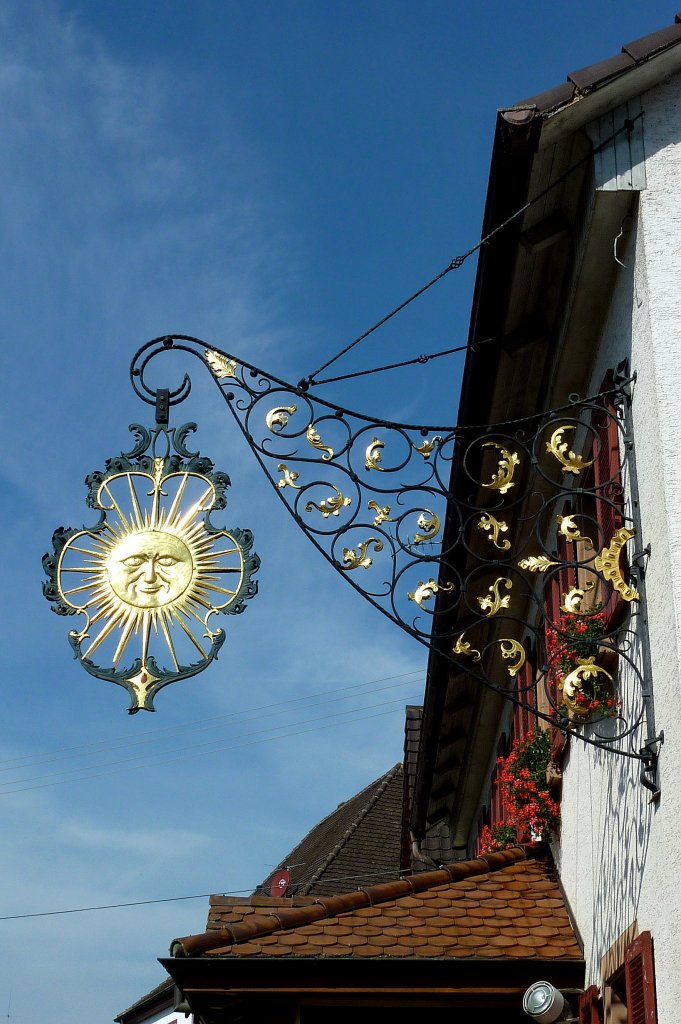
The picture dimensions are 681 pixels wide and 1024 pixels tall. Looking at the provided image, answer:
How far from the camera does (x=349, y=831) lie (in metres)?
24.4

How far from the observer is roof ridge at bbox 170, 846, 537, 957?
7820 millimetres

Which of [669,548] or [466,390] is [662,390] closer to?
[669,548]

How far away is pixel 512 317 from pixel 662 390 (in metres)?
2.10

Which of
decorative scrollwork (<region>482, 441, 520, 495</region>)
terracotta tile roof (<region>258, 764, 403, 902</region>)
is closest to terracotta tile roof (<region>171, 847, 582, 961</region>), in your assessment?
decorative scrollwork (<region>482, 441, 520, 495</region>)

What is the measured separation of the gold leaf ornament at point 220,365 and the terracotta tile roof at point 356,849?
15.1m

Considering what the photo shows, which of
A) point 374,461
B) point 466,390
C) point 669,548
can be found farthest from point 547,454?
point 669,548

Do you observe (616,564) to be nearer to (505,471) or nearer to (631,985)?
(505,471)

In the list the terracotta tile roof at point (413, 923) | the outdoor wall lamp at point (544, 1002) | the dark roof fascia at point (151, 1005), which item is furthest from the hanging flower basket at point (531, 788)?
the dark roof fascia at point (151, 1005)

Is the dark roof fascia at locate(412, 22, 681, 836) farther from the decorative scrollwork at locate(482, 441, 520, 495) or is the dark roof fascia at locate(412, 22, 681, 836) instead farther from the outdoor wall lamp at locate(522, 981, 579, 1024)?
the outdoor wall lamp at locate(522, 981, 579, 1024)

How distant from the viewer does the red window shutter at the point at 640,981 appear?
18.5 ft

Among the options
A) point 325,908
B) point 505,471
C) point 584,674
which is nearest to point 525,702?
point 325,908

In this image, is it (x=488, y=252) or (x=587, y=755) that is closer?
(x=488, y=252)

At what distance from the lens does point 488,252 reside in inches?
280

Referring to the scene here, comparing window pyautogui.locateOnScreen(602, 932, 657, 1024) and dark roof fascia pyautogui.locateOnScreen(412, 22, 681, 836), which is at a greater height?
dark roof fascia pyautogui.locateOnScreen(412, 22, 681, 836)
